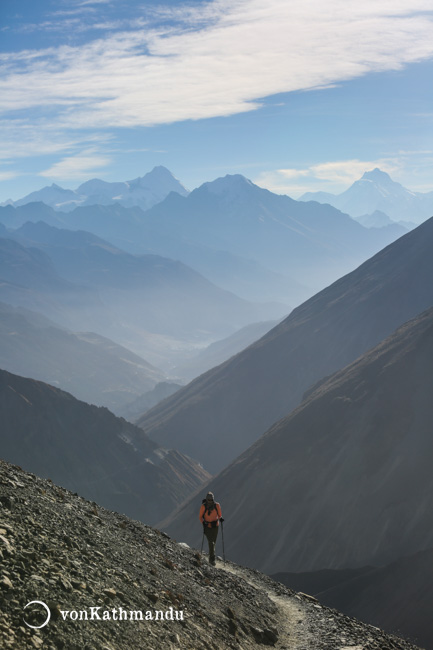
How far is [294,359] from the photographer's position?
119m

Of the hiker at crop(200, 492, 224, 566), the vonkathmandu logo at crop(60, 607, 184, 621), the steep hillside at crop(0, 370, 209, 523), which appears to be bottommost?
the steep hillside at crop(0, 370, 209, 523)

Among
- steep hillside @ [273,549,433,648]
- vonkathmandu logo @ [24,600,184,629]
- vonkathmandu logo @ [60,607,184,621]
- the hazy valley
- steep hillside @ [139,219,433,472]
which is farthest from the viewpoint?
steep hillside @ [139,219,433,472]

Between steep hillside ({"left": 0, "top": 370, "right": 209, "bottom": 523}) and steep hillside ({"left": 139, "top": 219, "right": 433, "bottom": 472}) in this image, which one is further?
steep hillside ({"left": 139, "top": 219, "right": 433, "bottom": 472})

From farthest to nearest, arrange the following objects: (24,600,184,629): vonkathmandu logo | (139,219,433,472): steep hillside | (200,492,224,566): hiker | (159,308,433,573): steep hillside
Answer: (139,219,433,472): steep hillside < (159,308,433,573): steep hillside < (200,492,224,566): hiker < (24,600,184,629): vonkathmandu logo

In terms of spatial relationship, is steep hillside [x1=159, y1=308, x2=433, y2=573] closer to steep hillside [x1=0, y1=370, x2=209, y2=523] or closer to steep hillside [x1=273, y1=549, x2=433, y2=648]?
steep hillside [x1=273, y1=549, x2=433, y2=648]

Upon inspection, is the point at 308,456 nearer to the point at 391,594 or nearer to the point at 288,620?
the point at 391,594

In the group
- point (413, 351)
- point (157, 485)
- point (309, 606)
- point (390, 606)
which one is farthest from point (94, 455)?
point (309, 606)

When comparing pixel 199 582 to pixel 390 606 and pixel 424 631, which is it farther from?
pixel 390 606

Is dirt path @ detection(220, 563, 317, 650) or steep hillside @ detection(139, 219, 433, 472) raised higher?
dirt path @ detection(220, 563, 317, 650)

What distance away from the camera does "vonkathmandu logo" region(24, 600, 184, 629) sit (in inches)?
388

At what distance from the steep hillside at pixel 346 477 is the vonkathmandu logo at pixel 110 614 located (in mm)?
37295

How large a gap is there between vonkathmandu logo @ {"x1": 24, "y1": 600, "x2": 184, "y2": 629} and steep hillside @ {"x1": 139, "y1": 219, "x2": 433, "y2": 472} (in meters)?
94.5

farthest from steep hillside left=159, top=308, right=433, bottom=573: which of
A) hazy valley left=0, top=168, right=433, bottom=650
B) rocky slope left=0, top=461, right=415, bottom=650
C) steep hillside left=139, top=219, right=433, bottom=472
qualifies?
steep hillside left=139, top=219, right=433, bottom=472

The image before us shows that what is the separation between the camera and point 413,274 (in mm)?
116375
